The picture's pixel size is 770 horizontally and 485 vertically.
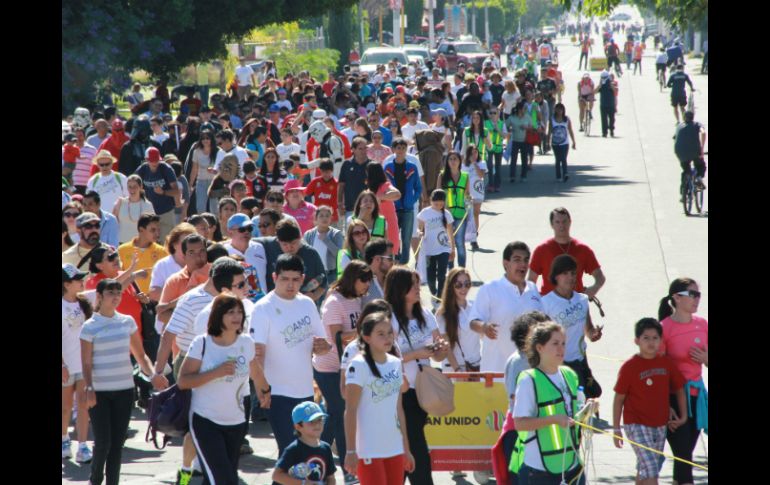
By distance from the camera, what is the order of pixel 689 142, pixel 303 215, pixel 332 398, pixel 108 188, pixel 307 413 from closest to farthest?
pixel 307 413
pixel 332 398
pixel 303 215
pixel 108 188
pixel 689 142

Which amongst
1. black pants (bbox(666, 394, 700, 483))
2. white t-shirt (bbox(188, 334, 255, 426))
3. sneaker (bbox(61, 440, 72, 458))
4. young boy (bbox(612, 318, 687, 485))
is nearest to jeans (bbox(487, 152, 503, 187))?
sneaker (bbox(61, 440, 72, 458))

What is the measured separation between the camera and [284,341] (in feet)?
28.3

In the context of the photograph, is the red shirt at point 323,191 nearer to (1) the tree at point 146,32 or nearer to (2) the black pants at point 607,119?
(1) the tree at point 146,32

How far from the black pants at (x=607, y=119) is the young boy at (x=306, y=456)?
28467mm

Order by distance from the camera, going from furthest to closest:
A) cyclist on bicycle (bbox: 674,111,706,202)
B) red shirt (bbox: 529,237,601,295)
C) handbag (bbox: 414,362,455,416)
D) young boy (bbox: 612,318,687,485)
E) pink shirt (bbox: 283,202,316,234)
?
cyclist on bicycle (bbox: 674,111,706,202), pink shirt (bbox: 283,202,316,234), red shirt (bbox: 529,237,601,295), young boy (bbox: 612,318,687,485), handbag (bbox: 414,362,455,416)

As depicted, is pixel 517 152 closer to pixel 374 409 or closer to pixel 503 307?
pixel 503 307

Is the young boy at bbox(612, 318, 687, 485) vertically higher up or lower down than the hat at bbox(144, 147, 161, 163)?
lower down

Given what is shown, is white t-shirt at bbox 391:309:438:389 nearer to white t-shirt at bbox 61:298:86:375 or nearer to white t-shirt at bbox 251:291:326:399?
white t-shirt at bbox 251:291:326:399

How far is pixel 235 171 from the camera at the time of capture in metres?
16.1

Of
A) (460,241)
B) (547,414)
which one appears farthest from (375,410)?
(460,241)

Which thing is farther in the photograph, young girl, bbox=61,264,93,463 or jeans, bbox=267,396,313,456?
young girl, bbox=61,264,93,463

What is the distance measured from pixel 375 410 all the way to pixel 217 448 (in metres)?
1.02

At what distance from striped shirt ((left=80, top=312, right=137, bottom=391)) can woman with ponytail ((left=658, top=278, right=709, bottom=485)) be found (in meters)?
3.50

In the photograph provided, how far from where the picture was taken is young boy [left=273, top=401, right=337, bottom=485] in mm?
7418
